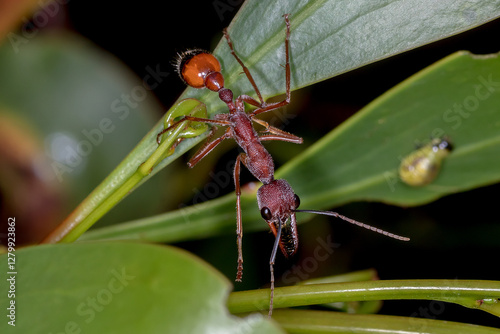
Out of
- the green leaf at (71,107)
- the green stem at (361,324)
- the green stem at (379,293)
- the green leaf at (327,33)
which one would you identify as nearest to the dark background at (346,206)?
the green leaf at (71,107)

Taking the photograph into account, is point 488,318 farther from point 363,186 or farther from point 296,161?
point 296,161

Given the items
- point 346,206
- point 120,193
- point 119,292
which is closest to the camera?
point 119,292

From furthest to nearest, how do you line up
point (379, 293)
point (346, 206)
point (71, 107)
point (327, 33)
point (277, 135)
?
1. point (346, 206)
2. point (71, 107)
3. point (277, 135)
4. point (327, 33)
5. point (379, 293)

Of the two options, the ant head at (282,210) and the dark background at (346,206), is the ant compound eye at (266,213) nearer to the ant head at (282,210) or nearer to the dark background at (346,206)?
the ant head at (282,210)

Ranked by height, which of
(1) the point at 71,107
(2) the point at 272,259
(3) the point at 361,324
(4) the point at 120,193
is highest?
(1) the point at 71,107

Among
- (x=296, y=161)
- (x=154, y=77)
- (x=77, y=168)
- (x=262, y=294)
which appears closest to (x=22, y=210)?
(x=77, y=168)

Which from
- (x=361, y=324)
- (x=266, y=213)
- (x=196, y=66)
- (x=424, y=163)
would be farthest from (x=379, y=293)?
(x=196, y=66)

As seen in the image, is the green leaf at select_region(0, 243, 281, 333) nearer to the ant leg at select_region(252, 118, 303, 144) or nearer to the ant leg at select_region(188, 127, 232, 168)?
the ant leg at select_region(188, 127, 232, 168)

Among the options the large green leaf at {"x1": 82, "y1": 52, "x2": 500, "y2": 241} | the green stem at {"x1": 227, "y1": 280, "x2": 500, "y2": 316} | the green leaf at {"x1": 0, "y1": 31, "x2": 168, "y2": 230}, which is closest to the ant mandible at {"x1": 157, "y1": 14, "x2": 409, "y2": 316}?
the large green leaf at {"x1": 82, "y1": 52, "x2": 500, "y2": 241}

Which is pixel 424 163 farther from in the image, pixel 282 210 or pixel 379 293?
pixel 379 293
